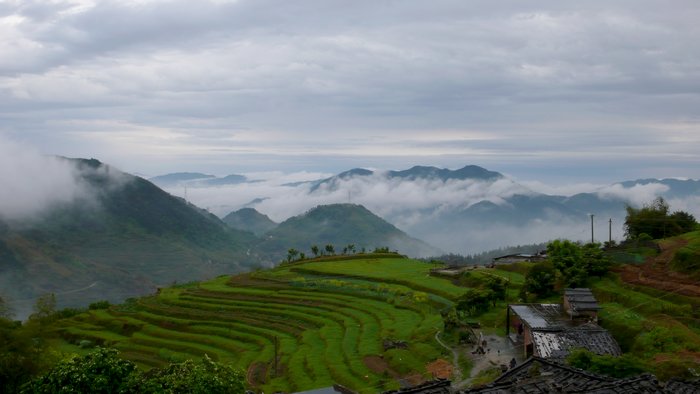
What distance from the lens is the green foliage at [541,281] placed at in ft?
174

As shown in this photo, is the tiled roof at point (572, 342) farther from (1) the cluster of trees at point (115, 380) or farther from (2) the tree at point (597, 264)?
(1) the cluster of trees at point (115, 380)

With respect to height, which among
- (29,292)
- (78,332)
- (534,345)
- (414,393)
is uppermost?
(414,393)

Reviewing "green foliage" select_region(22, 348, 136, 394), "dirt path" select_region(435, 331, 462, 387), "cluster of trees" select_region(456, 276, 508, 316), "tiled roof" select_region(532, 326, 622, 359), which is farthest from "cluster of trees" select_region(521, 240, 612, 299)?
"green foliage" select_region(22, 348, 136, 394)

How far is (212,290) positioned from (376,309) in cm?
2718

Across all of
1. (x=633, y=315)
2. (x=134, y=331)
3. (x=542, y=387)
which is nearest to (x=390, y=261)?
(x=134, y=331)

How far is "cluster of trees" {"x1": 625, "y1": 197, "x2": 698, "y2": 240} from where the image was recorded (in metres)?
72.8

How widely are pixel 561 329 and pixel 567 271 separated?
18.6m

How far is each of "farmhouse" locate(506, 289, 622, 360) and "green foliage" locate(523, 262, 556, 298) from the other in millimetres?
6442

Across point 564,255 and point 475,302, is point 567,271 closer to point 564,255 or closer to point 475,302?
point 564,255

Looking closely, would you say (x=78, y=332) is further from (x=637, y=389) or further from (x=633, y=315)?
(x=637, y=389)

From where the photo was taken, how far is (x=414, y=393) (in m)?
17.3

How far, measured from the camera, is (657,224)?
7456cm

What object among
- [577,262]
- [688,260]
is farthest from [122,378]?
[688,260]

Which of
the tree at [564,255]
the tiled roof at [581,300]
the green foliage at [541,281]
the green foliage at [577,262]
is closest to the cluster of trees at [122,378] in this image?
the tiled roof at [581,300]
